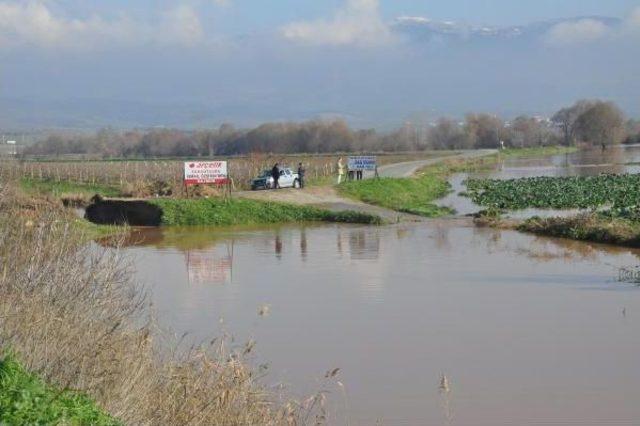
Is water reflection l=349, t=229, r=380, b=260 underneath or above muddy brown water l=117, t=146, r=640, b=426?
above

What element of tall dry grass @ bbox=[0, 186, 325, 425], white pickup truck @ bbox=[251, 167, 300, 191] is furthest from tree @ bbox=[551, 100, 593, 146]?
tall dry grass @ bbox=[0, 186, 325, 425]

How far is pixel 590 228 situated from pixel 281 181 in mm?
16405

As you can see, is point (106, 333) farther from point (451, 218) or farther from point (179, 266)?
point (451, 218)

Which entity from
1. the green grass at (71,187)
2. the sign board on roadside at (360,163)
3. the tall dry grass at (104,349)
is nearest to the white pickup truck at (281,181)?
the sign board on roadside at (360,163)

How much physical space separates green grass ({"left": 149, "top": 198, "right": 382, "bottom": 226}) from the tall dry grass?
75.3ft

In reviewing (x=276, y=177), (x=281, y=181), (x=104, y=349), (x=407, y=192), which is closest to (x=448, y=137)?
(x=407, y=192)

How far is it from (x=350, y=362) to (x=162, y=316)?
410 cm

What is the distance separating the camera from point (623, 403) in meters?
11.6

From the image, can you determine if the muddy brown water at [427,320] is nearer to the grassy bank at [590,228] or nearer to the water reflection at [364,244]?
the water reflection at [364,244]

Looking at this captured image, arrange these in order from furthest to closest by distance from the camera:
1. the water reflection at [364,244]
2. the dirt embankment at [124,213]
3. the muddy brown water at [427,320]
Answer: the dirt embankment at [124,213]
the water reflection at [364,244]
the muddy brown water at [427,320]

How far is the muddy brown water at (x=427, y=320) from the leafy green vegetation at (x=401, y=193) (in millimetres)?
9873

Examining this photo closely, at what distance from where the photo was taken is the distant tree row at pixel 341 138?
115 metres

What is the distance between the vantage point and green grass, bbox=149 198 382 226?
112 feet

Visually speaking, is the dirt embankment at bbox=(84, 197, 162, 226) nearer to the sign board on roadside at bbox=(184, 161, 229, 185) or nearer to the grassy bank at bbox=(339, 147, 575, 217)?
the sign board on roadside at bbox=(184, 161, 229, 185)
